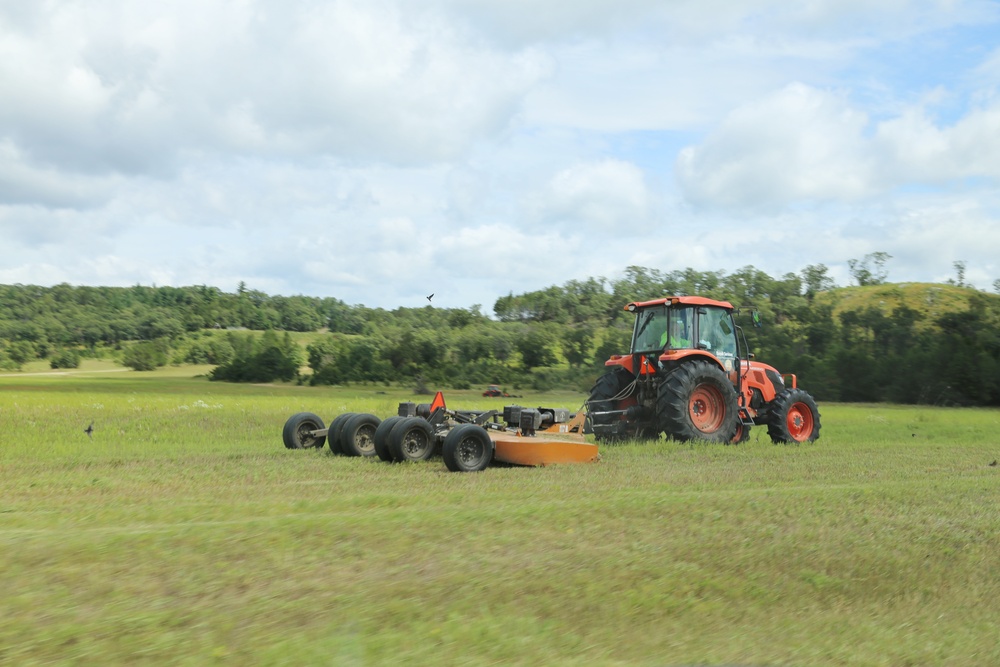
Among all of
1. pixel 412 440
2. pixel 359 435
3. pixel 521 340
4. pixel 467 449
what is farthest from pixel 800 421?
pixel 521 340

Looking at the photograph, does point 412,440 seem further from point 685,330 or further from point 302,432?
point 685,330

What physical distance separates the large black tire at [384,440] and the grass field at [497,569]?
4.02 feet

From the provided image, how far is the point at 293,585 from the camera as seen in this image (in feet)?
17.1

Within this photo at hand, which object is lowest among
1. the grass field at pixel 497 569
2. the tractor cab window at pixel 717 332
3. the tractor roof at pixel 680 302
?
the grass field at pixel 497 569

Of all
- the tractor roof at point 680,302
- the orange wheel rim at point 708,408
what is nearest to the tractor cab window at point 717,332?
the tractor roof at point 680,302

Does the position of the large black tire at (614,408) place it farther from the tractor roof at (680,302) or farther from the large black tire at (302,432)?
the large black tire at (302,432)

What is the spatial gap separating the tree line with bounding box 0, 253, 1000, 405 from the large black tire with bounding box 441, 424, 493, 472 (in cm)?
2603

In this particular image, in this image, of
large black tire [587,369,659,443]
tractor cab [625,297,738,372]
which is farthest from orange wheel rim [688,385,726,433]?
large black tire [587,369,659,443]

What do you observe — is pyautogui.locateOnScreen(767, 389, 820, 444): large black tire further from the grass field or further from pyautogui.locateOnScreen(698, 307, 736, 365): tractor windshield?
the grass field

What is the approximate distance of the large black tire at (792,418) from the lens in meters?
15.1

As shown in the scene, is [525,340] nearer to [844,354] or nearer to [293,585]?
[844,354]

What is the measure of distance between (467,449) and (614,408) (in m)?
4.38

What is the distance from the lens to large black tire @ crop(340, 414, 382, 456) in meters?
12.0

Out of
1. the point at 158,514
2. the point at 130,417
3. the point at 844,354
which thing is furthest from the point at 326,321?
the point at 158,514
